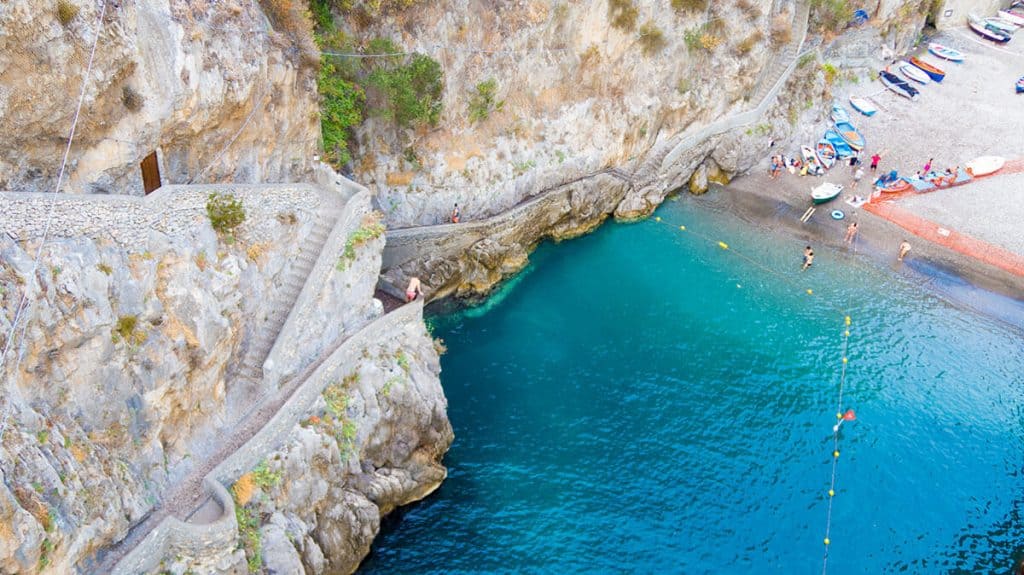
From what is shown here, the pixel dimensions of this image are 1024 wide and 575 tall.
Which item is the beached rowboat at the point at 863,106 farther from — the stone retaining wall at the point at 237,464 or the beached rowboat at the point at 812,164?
the stone retaining wall at the point at 237,464

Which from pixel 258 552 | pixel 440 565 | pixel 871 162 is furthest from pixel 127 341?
pixel 871 162

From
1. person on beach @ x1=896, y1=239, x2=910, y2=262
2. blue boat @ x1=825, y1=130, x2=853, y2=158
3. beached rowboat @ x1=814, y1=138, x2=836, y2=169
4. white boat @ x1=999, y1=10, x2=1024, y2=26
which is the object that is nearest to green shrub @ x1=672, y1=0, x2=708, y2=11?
beached rowboat @ x1=814, y1=138, x2=836, y2=169

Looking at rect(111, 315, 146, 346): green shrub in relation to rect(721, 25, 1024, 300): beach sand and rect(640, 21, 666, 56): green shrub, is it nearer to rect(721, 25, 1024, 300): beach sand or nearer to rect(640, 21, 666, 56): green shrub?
rect(640, 21, 666, 56): green shrub

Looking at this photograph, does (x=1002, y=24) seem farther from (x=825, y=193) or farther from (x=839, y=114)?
(x=825, y=193)

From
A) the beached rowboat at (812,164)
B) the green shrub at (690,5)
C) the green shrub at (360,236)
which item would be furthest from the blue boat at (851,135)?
the green shrub at (360,236)

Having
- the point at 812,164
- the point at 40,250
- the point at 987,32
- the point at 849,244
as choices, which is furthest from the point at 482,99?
the point at 987,32

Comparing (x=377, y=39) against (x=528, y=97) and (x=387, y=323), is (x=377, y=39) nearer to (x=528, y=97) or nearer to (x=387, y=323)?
(x=528, y=97)
